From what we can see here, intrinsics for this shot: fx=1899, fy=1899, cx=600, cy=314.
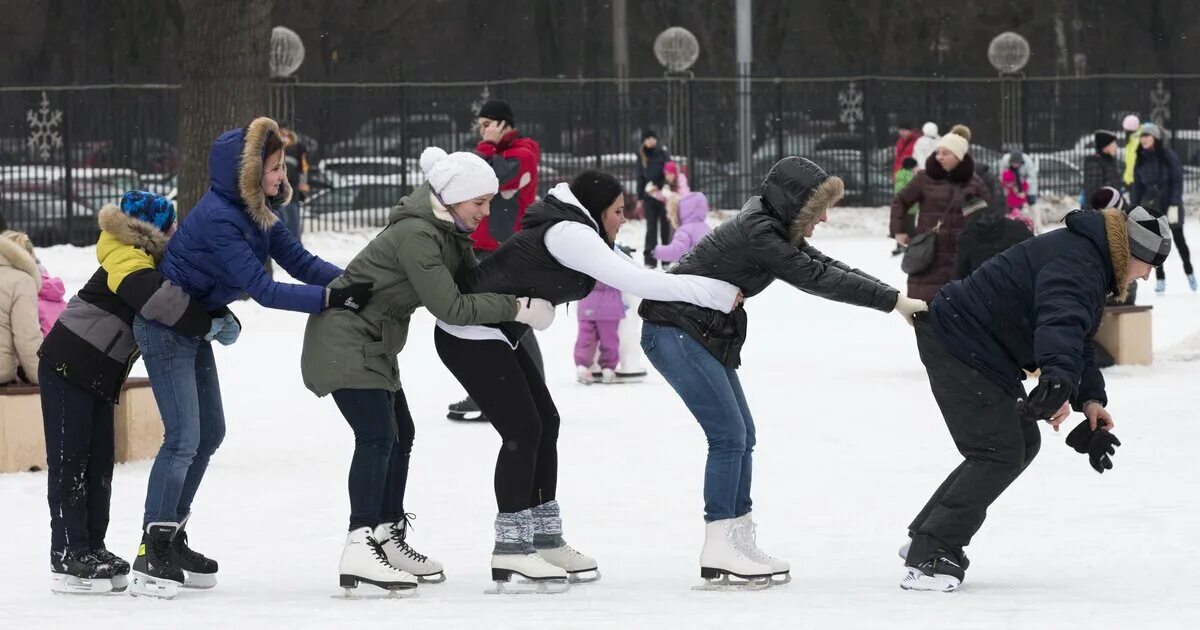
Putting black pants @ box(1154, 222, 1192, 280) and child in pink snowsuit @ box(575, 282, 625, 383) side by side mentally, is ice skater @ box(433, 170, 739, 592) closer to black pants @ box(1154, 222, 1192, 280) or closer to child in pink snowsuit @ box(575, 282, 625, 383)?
child in pink snowsuit @ box(575, 282, 625, 383)

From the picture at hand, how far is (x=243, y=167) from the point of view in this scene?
6.01 metres

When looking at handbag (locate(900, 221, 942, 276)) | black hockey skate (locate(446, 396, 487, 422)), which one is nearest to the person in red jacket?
black hockey skate (locate(446, 396, 487, 422))

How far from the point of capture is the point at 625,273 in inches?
240

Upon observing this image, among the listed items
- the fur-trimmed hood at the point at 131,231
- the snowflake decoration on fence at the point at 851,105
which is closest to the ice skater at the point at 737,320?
the fur-trimmed hood at the point at 131,231

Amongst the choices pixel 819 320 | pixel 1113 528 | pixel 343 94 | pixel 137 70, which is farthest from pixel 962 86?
pixel 1113 528

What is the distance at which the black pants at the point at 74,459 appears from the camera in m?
6.19

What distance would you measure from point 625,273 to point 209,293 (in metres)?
1.34

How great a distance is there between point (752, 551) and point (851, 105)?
2234 cm

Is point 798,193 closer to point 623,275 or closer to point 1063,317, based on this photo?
point 623,275

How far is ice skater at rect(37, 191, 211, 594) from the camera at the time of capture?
20.2 ft

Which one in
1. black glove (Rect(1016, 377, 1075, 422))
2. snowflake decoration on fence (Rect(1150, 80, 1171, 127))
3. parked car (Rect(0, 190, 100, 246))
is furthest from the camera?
snowflake decoration on fence (Rect(1150, 80, 1171, 127))

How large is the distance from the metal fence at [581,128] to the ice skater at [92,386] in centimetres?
1660

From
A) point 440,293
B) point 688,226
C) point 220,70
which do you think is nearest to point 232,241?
point 440,293

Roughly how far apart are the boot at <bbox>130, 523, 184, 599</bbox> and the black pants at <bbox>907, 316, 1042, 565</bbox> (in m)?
2.37
